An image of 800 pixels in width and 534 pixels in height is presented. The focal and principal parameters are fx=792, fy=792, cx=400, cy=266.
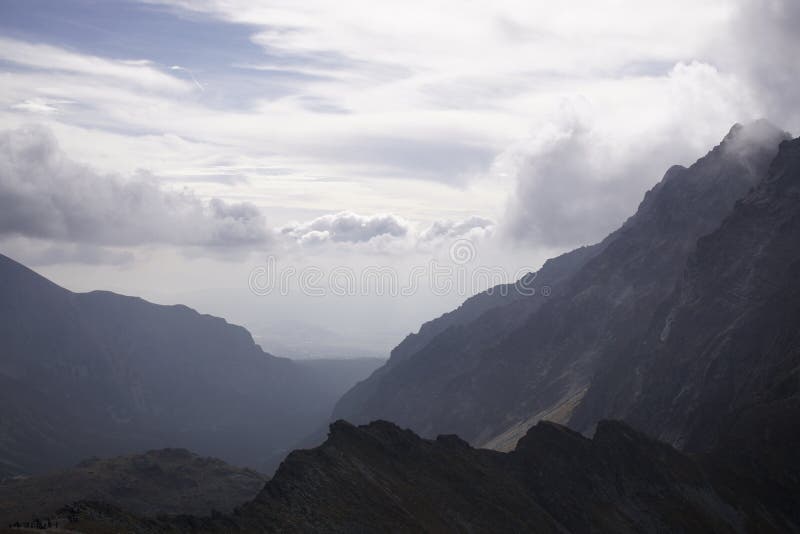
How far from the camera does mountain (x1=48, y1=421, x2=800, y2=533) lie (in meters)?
109

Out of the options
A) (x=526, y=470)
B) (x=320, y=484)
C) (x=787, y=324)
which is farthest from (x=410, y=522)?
(x=787, y=324)

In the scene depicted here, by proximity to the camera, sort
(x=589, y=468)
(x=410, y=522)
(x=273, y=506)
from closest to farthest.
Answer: (x=273, y=506) < (x=410, y=522) < (x=589, y=468)

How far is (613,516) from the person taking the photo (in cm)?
13562

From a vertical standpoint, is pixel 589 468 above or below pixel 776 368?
below

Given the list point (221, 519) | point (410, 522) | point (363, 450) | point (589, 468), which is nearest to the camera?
→ point (221, 519)

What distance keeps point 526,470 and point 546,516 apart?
49.4 ft

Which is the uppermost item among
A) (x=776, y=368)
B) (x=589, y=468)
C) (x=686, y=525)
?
(x=776, y=368)

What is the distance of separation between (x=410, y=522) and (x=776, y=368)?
106m

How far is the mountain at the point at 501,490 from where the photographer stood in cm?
10862

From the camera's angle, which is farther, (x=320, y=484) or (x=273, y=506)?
(x=320, y=484)

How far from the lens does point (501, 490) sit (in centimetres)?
13238

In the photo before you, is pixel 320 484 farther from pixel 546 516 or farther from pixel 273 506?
pixel 546 516

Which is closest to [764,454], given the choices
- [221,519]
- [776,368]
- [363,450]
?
[776,368]

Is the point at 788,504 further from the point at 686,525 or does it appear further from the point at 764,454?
the point at 686,525
